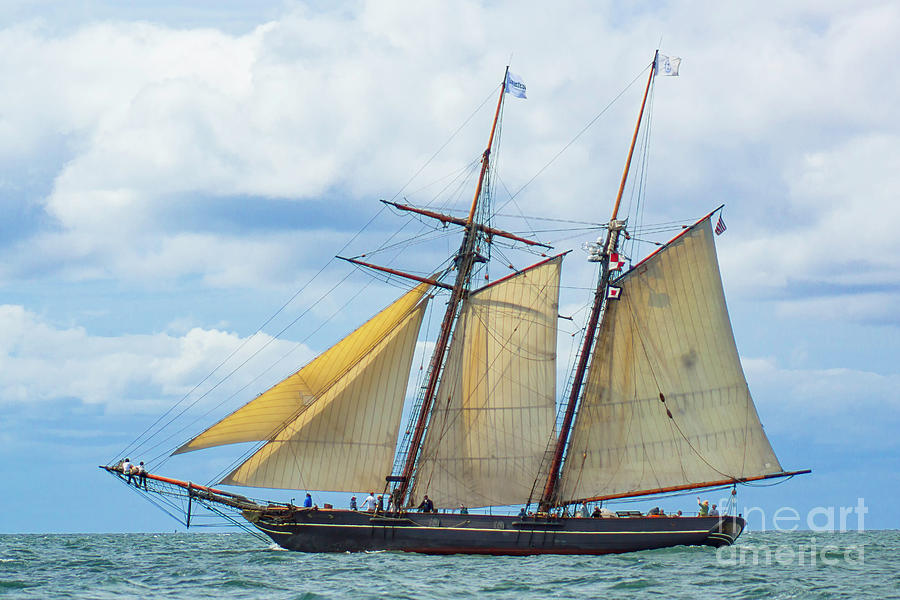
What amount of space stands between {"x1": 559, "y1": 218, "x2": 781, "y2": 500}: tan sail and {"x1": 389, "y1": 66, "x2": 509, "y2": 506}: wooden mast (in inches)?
313

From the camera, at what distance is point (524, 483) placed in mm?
59781

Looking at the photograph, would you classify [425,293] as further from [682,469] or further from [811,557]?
[811,557]

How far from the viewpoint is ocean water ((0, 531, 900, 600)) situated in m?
41.4

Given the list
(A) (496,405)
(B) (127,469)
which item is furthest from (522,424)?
(B) (127,469)

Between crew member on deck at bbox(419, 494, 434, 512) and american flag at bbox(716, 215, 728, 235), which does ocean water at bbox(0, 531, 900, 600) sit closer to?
crew member on deck at bbox(419, 494, 434, 512)

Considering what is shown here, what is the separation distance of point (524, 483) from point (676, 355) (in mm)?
10378

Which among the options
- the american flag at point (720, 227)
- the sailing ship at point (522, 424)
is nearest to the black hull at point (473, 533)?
the sailing ship at point (522, 424)

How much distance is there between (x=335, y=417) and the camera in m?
56.8

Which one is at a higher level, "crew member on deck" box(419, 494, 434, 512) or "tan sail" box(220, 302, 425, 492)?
"tan sail" box(220, 302, 425, 492)

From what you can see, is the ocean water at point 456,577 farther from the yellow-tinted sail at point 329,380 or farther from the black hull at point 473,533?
the yellow-tinted sail at point 329,380

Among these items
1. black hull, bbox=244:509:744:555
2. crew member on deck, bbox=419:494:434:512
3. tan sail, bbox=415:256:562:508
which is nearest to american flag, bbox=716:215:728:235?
tan sail, bbox=415:256:562:508

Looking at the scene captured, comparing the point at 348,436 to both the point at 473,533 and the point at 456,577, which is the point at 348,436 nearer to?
the point at 473,533

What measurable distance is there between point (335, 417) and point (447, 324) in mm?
8675

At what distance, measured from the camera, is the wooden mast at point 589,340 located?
6016 cm
